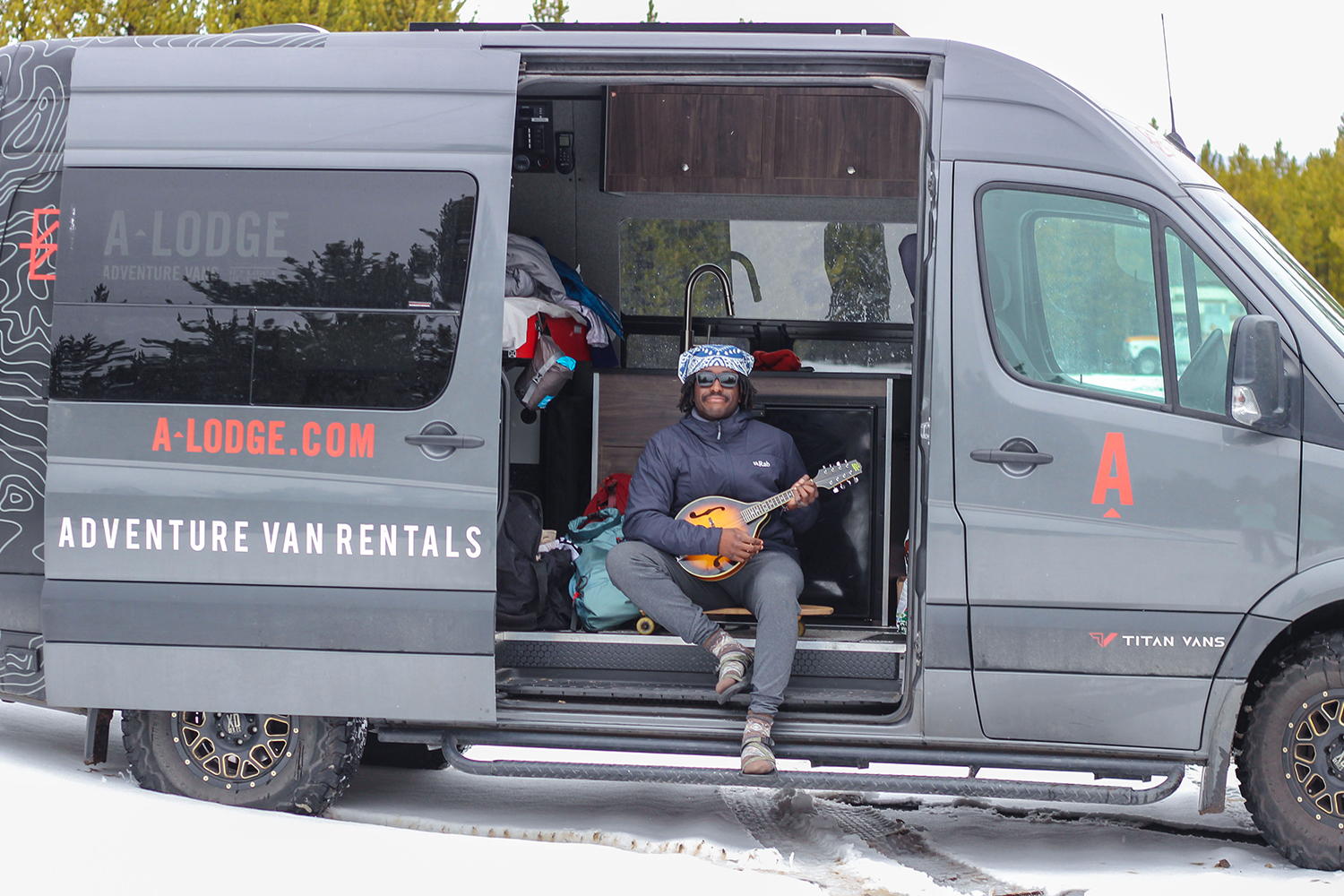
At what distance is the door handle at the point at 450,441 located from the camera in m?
4.10

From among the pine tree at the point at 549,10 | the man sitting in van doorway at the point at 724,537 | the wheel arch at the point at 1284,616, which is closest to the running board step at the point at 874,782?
the man sitting in van doorway at the point at 724,537

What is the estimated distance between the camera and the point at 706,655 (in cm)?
447

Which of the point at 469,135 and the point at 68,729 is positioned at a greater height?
the point at 469,135

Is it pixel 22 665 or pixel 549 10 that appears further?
pixel 549 10

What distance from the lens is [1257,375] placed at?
3725 millimetres

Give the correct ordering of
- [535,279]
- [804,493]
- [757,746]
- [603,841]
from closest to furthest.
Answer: [757,746] → [603,841] → [804,493] → [535,279]

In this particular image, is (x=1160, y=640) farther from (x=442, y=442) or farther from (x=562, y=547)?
(x=442, y=442)

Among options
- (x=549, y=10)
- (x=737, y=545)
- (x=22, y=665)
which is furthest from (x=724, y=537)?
(x=549, y=10)

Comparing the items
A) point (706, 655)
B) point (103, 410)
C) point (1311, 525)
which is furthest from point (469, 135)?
point (1311, 525)

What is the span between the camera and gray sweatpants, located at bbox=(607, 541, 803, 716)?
4184 millimetres

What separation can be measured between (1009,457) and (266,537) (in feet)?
8.16

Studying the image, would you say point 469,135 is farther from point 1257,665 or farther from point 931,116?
point 1257,665

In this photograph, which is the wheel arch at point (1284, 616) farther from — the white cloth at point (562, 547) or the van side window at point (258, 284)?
the van side window at point (258, 284)

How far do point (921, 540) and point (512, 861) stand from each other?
1662 mm
